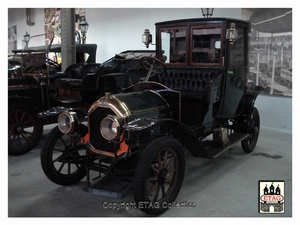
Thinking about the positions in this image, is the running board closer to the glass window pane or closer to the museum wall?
the glass window pane

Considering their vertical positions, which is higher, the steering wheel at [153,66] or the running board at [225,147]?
the steering wheel at [153,66]

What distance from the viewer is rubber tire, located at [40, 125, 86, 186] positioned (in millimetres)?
3010

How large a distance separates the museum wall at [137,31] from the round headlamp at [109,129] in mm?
4000

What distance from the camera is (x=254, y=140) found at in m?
4.50

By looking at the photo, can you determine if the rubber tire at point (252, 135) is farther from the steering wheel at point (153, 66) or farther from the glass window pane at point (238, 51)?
the steering wheel at point (153, 66)

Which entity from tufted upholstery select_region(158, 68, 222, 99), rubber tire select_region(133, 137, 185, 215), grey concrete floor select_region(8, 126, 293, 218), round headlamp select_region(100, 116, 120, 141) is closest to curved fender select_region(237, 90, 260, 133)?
grey concrete floor select_region(8, 126, 293, 218)

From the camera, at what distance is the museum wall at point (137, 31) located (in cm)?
578

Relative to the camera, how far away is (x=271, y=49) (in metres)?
5.75

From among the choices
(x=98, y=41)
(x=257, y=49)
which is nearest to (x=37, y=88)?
(x=257, y=49)

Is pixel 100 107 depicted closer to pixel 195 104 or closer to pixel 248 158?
pixel 195 104

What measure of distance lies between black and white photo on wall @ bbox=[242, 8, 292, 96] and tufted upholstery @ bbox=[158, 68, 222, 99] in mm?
2407

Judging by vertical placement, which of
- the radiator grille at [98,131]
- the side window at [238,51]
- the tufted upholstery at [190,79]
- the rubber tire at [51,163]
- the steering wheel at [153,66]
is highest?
the side window at [238,51]

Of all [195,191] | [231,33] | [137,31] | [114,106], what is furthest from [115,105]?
[137,31]

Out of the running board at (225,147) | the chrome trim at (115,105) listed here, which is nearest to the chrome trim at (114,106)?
the chrome trim at (115,105)
